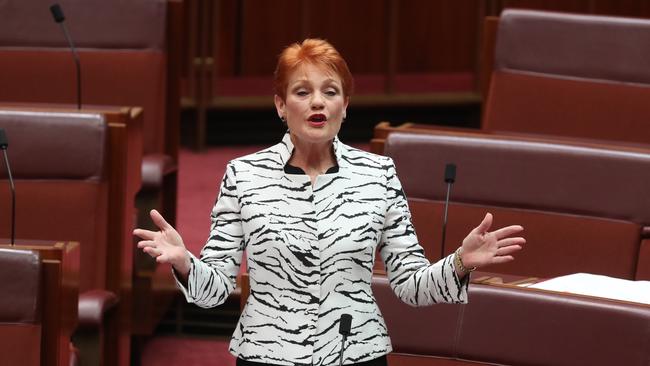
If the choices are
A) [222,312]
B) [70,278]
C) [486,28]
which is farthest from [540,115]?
[70,278]

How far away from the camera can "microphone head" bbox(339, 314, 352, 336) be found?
1.53ft

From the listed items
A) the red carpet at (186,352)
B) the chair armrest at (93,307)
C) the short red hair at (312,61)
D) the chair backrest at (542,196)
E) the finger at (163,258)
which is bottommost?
the red carpet at (186,352)

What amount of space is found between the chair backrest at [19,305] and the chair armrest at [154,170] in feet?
0.97

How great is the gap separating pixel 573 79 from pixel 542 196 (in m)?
0.20

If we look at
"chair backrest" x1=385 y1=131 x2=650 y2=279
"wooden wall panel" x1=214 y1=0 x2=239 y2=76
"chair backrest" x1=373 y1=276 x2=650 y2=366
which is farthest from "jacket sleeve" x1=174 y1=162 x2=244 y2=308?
"wooden wall panel" x1=214 y1=0 x2=239 y2=76

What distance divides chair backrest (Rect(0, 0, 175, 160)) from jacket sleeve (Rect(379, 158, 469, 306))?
529 millimetres

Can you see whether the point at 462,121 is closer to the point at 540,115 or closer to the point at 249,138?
the point at 249,138

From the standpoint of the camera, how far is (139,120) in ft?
2.93

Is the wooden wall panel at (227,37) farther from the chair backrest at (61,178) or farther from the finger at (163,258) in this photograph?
the finger at (163,258)

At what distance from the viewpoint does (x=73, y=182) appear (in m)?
0.83

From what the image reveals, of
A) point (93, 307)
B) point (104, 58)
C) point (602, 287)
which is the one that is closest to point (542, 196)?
point (602, 287)

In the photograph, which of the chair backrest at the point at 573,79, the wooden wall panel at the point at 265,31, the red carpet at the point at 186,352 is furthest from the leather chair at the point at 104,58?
the wooden wall panel at the point at 265,31

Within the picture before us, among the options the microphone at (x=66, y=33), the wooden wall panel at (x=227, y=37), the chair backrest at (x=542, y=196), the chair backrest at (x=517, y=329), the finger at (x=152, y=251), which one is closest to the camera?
A: the finger at (x=152, y=251)

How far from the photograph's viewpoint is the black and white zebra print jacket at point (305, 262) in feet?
1.55
